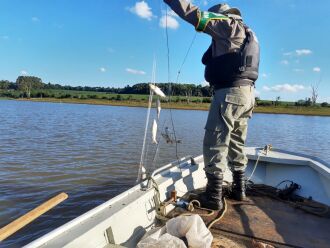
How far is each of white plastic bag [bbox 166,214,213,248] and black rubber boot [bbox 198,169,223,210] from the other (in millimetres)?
942

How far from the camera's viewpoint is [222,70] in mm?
3779

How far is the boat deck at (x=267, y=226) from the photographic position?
319cm

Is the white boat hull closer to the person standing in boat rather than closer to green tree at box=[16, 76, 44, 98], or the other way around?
the person standing in boat

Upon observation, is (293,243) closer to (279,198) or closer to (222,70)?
(279,198)

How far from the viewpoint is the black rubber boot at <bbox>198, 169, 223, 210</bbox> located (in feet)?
12.3

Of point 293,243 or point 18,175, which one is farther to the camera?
point 18,175

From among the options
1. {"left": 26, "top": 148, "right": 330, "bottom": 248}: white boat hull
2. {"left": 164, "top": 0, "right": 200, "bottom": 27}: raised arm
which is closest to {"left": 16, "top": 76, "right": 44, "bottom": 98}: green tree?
{"left": 26, "top": 148, "right": 330, "bottom": 248}: white boat hull

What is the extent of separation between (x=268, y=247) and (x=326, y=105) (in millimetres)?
102371

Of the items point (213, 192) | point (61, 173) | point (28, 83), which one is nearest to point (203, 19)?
point (213, 192)

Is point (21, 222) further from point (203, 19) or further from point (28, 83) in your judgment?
point (28, 83)

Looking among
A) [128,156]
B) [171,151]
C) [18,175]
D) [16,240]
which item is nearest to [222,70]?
[16,240]

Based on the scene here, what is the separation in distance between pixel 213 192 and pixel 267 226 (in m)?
0.68

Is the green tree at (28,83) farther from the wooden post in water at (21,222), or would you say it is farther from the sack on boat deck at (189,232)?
the wooden post in water at (21,222)

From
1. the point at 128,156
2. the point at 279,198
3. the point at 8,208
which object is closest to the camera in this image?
the point at 279,198
